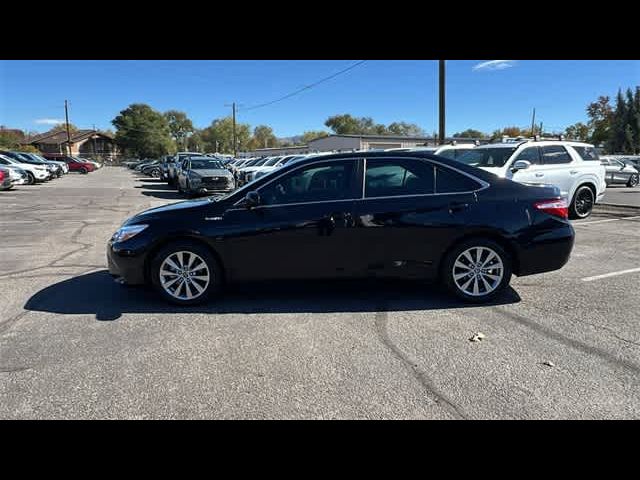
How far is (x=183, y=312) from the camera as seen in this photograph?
4422 mm

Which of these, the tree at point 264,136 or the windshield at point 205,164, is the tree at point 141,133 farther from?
the windshield at point 205,164

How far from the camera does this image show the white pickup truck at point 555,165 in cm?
999

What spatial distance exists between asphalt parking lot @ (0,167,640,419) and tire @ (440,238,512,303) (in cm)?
18

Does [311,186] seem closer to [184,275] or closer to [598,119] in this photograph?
[184,275]

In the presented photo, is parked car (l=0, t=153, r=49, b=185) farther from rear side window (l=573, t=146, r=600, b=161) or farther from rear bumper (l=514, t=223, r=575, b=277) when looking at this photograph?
rear bumper (l=514, t=223, r=575, b=277)

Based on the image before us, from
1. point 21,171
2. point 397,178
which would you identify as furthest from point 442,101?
point 21,171

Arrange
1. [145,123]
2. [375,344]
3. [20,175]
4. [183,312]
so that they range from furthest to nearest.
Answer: [145,123] < [20,175] < [183,312] < [375,344]

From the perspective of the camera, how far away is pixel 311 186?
461 cm

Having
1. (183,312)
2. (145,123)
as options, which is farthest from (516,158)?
(145,123)

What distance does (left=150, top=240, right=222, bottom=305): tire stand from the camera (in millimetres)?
4516
